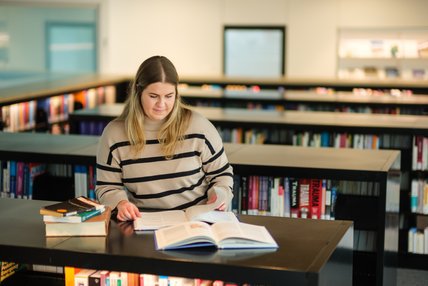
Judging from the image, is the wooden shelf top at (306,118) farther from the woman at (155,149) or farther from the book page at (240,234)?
the book page at (240,234)

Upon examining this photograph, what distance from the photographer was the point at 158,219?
307 cm

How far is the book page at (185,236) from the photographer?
270cm

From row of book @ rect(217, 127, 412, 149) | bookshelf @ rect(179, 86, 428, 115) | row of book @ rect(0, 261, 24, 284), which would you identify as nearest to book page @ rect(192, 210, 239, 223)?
row of book @ rect(0, 261, 24, 284)

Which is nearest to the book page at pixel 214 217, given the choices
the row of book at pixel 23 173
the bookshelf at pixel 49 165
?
the bookshelf at pixel 49 165

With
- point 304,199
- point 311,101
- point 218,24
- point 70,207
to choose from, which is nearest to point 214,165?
point 70,207

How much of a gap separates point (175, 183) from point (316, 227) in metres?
0.69

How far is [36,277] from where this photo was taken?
3170 mm

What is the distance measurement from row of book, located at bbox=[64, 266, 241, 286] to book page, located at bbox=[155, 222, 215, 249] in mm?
135

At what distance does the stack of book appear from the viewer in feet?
9.34

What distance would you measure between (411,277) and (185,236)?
3303 millimetres

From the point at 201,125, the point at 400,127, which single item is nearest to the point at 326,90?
the point at 400,127

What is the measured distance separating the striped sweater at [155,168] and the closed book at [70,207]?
1.26 feet

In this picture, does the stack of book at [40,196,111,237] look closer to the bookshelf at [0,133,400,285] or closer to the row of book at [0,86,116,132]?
the bookshelf at [0,133,400,285]

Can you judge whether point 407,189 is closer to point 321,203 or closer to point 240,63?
point 321,203
